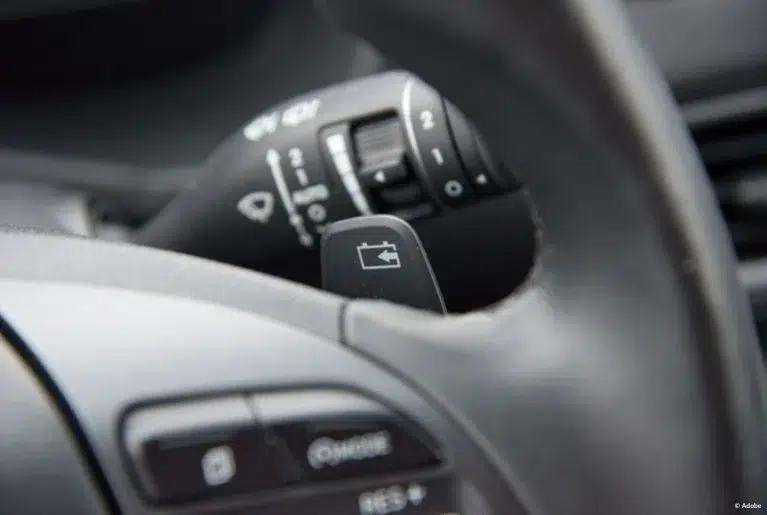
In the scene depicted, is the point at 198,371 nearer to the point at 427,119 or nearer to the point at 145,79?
the point at 427,119

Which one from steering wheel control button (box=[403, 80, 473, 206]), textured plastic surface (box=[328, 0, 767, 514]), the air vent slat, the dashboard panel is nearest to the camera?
textured plastic surface (box=[328, 0, 767, 514])

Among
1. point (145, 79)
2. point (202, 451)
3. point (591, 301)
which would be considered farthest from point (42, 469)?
point (145, 79)

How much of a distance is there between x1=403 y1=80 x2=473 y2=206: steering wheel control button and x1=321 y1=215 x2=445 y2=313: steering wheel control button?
58 millimetres

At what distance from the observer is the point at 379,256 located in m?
0.35

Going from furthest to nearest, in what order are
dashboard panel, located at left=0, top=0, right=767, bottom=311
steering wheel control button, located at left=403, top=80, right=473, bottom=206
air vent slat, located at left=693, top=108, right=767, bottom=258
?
1. dashboard panel, located at left=0, top=0, right=767, bottom=311
2. air vent slat, located at left=693, top=108, right=767, bottom=258
3. steering wheel control button, located at left=403, top=80, right=473, bottom=206

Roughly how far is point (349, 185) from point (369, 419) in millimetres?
142

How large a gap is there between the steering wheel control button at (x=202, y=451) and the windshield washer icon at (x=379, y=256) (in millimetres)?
71

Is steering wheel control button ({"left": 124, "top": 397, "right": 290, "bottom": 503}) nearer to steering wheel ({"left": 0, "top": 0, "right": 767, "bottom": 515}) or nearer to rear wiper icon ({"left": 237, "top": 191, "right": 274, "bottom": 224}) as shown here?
steering wheel ({"left": 0, "top": 0, "right": 767, "bottom": 515})

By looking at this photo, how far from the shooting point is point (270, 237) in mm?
471

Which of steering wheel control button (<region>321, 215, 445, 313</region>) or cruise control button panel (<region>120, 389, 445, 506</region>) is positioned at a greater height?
steering wheel control button (<region>321, 215, 445, 313</region>)

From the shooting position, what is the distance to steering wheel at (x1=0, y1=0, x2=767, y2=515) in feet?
0.89

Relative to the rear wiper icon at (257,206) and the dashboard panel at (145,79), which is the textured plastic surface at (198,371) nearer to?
the rear wiper icon at (257,206)

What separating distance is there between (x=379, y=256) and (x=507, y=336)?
2.4 inches

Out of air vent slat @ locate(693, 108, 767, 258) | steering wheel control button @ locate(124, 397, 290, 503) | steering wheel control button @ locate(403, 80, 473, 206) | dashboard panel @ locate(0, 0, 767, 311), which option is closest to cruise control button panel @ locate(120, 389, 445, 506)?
steering wheel control button @ locate(124, 397, 290, 503)
